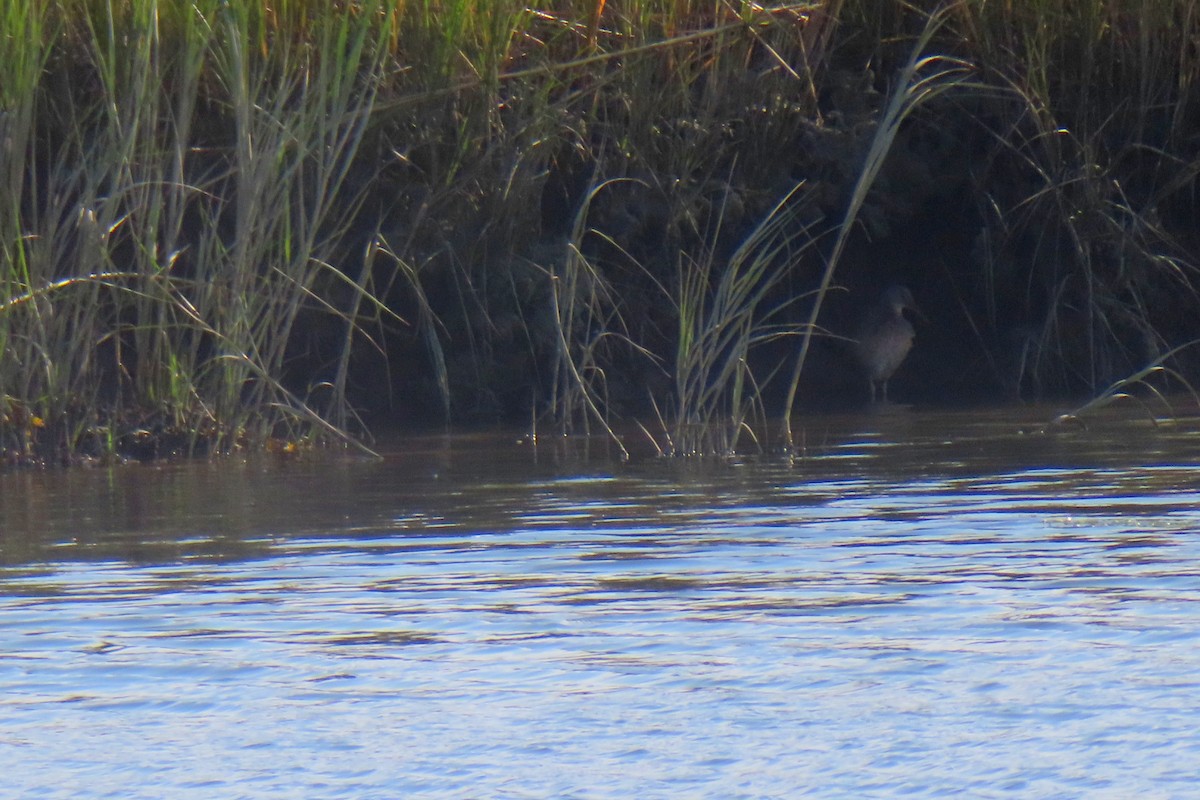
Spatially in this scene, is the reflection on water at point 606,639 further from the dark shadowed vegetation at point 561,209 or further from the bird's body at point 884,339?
the bird's body at point 884,339

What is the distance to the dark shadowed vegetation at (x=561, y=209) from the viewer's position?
6.12 m

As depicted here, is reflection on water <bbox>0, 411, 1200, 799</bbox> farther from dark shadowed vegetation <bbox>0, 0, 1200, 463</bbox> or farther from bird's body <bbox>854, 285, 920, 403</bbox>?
bird's body <bbox>854, 285, 920, 403</bbox>

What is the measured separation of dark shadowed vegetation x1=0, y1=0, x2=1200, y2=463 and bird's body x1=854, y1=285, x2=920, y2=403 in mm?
133

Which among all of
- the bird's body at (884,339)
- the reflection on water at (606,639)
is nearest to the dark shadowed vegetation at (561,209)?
the bird's body at (884,339)

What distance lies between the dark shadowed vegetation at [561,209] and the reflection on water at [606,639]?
30.4 inches

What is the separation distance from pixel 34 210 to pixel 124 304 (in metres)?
0.44

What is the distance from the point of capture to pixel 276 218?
20.3 ft

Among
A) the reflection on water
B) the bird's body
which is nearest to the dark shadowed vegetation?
the bird's body

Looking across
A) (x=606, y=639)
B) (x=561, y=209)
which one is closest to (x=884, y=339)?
(x=561, y=209)

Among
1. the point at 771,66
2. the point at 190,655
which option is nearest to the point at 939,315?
the point at 771,66

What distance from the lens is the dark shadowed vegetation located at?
20.1 feet

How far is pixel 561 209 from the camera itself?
25.4 ft

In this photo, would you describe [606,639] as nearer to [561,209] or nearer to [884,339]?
[561,209]

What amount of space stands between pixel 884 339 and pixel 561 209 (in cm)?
155
